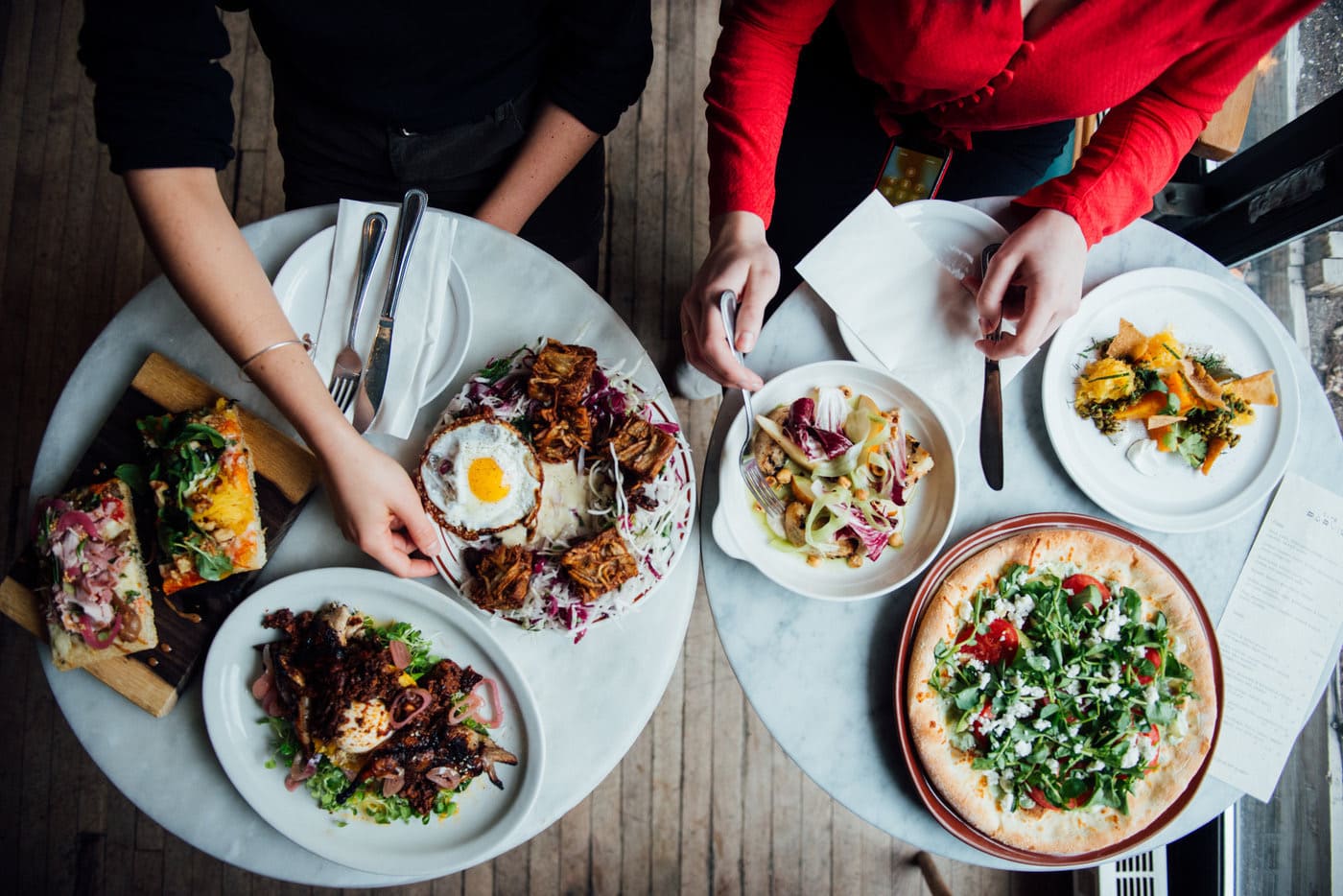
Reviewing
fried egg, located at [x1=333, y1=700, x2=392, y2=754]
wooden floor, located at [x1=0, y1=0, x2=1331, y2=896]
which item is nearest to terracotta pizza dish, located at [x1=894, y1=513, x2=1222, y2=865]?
fried egg, located at [x1=333, y1=700, x2=392, y2=754]

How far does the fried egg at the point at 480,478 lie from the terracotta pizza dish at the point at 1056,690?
84 centimetres

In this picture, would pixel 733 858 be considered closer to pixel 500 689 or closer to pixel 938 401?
pixel 500 689

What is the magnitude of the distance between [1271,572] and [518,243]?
185 centimetres

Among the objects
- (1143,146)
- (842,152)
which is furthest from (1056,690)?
(842,152)

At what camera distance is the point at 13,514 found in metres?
2.68

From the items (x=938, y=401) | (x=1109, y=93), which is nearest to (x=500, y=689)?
(x=938, y=401)

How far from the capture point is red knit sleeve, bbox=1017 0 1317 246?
1523mm

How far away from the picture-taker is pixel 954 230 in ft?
5.33

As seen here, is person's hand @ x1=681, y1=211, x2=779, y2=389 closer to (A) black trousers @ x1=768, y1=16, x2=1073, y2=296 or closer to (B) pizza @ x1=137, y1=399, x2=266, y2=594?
(A) black trousers @ x1=768, y1=16, x2=1073, y2=296

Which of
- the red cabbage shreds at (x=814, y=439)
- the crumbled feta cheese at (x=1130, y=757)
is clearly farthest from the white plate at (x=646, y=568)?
the crumbled feta cheese at (x=1130, y=757)

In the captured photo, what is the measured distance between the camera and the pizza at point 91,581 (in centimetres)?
139

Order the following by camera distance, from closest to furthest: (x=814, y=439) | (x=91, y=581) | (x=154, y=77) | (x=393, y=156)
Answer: (x=154, y=77) → (x=91, y=581) → (x=814, y=439) → (x=393, y=156)

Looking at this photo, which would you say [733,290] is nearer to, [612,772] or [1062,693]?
Answer: [1062,693]

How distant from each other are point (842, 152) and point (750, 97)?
1.55 ft
